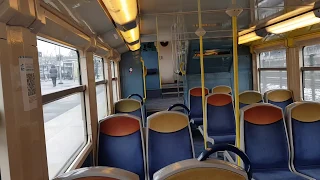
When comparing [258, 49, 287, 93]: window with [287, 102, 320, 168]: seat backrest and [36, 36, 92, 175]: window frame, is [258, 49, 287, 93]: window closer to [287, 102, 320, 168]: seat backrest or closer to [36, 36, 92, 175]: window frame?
[287, 102, 320, 168]: seat backrest

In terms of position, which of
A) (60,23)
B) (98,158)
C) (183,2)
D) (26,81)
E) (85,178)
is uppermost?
(183,2)

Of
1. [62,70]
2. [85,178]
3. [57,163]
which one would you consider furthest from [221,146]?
[62,70]

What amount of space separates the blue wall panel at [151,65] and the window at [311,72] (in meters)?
7.42

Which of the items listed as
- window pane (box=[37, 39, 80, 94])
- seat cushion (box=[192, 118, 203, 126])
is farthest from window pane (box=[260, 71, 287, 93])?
window pane (box=[37, 39, 80, 94])

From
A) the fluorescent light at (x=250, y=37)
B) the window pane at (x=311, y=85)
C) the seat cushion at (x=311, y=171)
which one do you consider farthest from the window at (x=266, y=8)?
the seat cushion at (x=311, y=171)

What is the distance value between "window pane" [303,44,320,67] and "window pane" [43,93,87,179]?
3310mm

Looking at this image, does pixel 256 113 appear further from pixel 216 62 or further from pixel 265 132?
pixel 216 62

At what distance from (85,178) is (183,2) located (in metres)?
4.91

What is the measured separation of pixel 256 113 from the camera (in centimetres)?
306

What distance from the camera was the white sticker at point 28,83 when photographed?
142cm

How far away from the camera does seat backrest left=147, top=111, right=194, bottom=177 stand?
115 inches

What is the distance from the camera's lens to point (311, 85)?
15.6ft

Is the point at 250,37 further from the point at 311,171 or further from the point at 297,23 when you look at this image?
the point at 311,171

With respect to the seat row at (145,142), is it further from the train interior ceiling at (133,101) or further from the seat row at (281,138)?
the seat row at (281,138)
